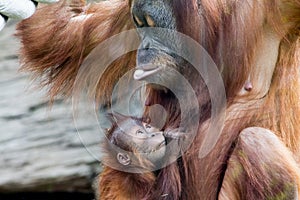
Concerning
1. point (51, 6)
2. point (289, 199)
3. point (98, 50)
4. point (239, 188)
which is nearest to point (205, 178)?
point (239, 188)

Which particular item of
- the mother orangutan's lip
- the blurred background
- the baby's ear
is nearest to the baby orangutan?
the baby's ear

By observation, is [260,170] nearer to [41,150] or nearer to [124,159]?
[124,159]

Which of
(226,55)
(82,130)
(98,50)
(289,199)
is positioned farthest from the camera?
(82,130)

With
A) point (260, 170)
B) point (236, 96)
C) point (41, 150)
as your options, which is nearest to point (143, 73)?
point (236, 96)

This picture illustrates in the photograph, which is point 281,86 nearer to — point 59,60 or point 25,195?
point 59,60

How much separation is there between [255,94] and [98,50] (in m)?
0.78

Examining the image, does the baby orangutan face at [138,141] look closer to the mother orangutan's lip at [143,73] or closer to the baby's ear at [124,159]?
the baby's ear at [124,159]

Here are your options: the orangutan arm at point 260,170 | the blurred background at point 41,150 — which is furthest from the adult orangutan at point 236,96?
the blurred background at point 41,150

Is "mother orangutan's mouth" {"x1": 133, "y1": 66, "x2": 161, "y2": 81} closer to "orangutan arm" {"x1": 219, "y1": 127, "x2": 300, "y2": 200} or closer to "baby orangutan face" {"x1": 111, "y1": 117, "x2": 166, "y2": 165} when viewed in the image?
"baby orangutan face" {"x1": 111, "y1": 117, "x2": 166, "y2": 165}

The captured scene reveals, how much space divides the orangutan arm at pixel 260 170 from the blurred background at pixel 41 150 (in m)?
1.46

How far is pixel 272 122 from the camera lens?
10.2 ft

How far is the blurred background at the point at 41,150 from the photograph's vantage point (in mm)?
4477

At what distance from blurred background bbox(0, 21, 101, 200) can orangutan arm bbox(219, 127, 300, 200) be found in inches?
57.6

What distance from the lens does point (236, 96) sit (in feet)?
10.3
